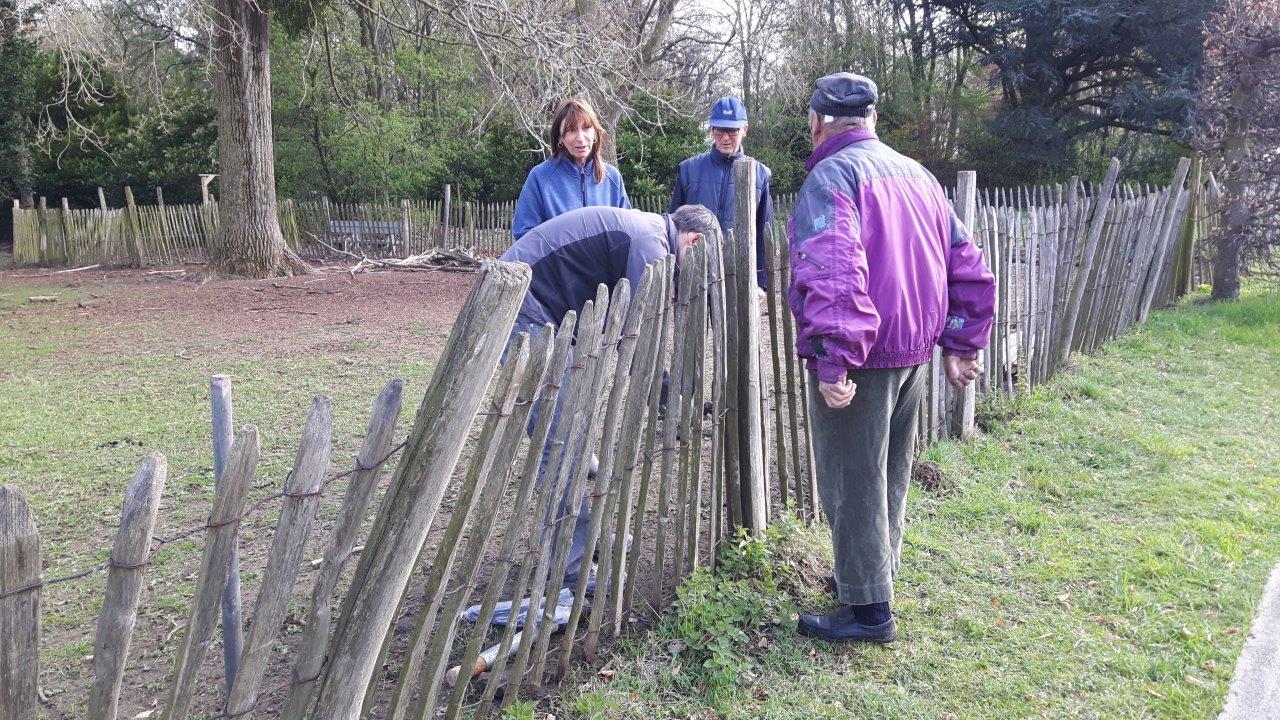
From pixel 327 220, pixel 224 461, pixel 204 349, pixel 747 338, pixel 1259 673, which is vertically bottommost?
pixel 1259 673

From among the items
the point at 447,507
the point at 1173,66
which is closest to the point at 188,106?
the point at 447,507

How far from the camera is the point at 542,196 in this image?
163 inches

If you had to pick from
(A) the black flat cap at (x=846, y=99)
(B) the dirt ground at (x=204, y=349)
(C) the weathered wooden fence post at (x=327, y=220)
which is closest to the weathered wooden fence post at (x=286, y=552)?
(B) the dirt ground at (x=204, y=349)

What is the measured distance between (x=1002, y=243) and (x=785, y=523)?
9.11ft

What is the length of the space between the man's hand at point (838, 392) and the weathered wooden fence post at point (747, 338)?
64 cm

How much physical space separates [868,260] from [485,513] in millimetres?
1449

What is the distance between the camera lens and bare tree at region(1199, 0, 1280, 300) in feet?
31.3

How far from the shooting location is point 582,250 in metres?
3.11

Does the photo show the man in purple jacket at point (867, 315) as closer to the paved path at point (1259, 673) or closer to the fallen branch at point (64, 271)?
the paved path at point (1259, 673)

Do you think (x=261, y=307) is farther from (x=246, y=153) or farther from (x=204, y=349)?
(x=246, y=153)

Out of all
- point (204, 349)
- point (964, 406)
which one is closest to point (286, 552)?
point (964, 406)

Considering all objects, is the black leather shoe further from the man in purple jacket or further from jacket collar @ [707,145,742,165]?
jacket collar @ [707,145,742,165]

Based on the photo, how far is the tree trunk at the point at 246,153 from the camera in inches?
521

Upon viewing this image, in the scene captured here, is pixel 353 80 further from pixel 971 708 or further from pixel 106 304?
pixel 971 708
